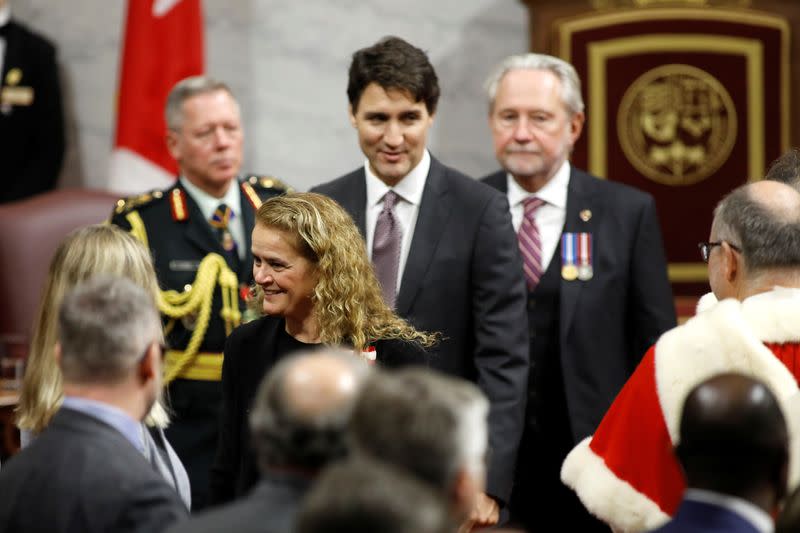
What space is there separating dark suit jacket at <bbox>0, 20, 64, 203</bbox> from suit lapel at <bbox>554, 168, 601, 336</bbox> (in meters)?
3.00

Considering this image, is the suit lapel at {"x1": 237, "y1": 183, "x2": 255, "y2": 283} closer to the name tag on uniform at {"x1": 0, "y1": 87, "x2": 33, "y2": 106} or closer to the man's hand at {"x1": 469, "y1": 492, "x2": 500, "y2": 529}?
the man's hand at {"x1": 469, "y1": 492, "x2": 500, "y2": 529}

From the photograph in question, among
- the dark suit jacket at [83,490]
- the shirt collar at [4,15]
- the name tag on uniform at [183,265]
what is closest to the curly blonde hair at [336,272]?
the dark suit jacket at [83,490]

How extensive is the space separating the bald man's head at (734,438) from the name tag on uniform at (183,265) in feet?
8.18

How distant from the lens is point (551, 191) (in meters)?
3.99

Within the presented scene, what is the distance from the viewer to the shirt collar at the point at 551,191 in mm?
3973

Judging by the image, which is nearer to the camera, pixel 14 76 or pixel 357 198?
pixel 357 198

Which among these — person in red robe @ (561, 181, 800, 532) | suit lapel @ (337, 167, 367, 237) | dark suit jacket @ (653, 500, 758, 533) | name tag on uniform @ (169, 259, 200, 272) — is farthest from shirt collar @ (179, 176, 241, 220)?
dark suit jacket @ (653, 500, 758, 533)

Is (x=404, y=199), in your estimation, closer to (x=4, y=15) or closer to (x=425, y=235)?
(x=425, y=235)

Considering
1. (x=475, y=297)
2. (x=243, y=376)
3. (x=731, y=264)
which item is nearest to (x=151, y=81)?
(x=475, y=297)

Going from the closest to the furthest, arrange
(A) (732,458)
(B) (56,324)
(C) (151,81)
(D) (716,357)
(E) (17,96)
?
(A) (732,458) < (D) (716,357) < (B) (56,324) < (C) (151,81) < (E) (17,96)

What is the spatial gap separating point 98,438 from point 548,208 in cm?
205

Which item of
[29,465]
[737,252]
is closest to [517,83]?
Result: [737,252]

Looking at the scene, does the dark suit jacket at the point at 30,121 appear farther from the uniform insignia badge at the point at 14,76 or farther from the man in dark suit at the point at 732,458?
the man in dark suit at the point at 732,458

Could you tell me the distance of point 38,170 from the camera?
20.1 feet
